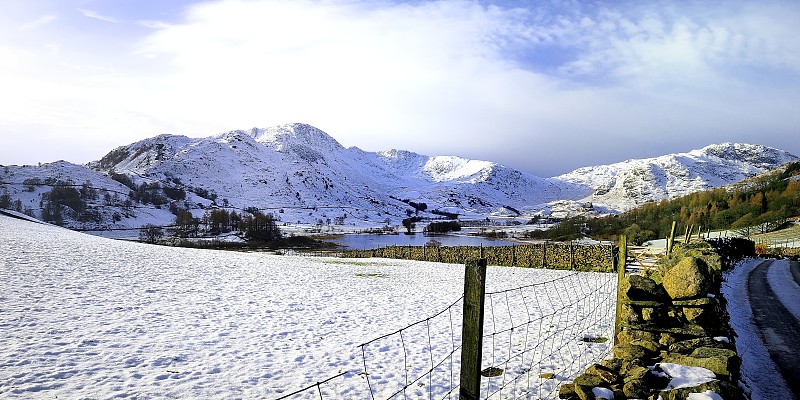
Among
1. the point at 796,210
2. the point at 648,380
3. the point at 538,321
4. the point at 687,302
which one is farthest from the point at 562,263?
the point at 796,210

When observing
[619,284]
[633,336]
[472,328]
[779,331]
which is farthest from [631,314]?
[779,331]

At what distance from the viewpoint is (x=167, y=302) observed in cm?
1398

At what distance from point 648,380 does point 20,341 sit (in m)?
12.6

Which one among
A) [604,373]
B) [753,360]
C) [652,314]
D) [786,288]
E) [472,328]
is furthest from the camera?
[786,288]

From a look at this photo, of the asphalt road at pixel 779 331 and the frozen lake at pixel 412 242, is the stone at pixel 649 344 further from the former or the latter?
the frozen lake at pixel 412 242

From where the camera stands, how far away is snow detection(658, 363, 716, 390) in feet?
16.5

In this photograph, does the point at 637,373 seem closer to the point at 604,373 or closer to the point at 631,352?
the point at 604,373

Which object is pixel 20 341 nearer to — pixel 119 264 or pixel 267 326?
pixel 267 326

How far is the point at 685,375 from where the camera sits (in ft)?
17.3

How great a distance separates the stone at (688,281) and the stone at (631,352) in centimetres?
168

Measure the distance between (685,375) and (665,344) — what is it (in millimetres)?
1616

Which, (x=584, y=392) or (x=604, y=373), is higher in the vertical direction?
(x=604, y=373)

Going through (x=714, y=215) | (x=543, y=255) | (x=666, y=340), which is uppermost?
(x=714, y=215)

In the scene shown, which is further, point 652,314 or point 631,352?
point 652,314
